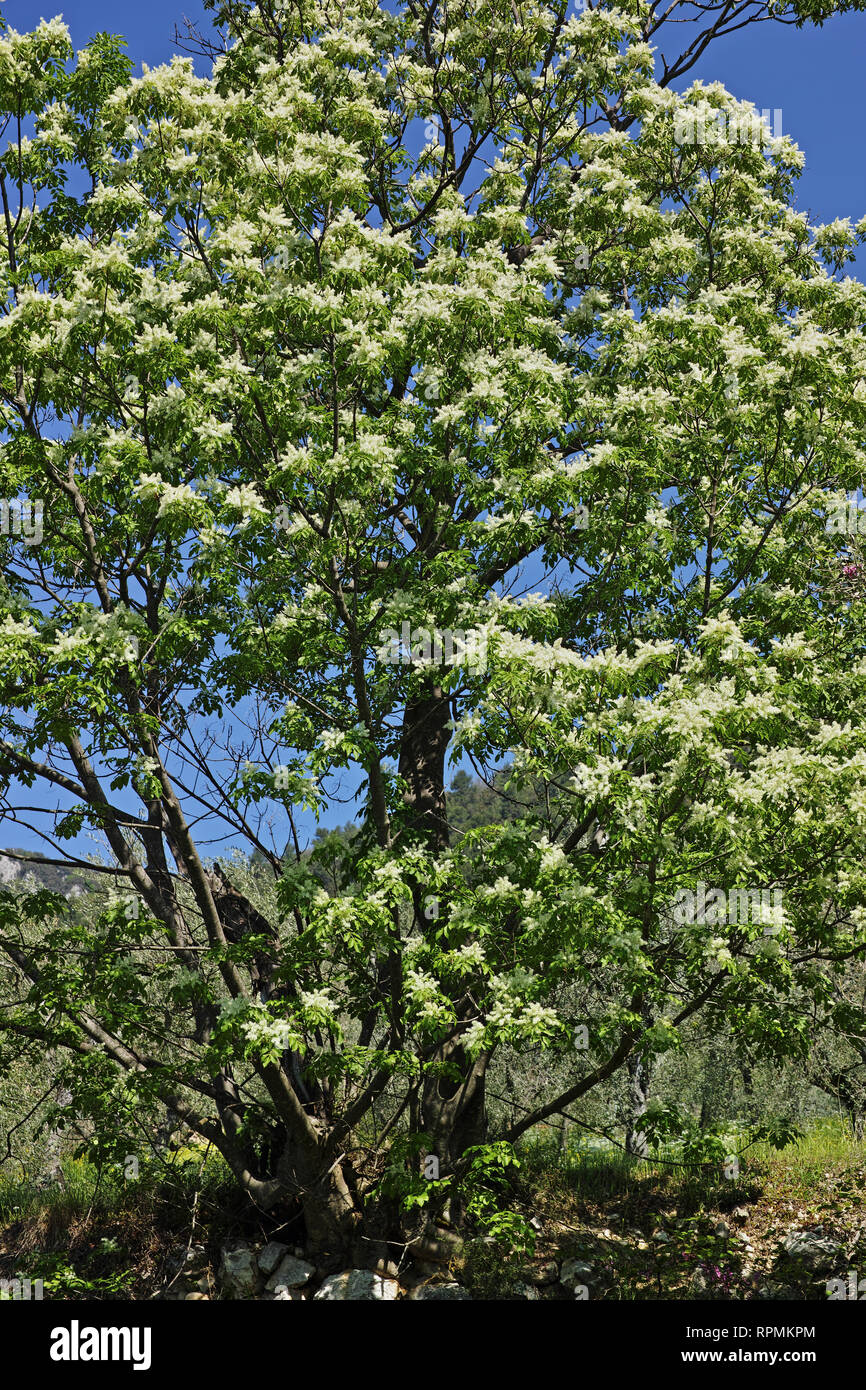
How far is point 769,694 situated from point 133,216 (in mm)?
7824

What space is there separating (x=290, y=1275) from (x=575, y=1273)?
9.51 feet

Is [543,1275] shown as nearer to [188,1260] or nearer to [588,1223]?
[588,1223]

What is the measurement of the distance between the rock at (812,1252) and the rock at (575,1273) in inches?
81.7

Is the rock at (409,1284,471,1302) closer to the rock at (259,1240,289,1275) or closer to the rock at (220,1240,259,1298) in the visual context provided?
the rock at (259,1240,289,1275)

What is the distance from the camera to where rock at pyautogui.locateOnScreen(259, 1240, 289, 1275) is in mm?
11305

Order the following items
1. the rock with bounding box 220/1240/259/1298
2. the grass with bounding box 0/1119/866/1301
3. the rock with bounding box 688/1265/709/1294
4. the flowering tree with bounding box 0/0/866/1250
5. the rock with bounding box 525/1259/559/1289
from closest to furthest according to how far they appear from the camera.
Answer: the flowering tree with bounding box 0/0/866/1250 → the rock with bounding box 688/1265/709/1294 → the grass with bounding box 0/1119/866/1301 → the rock with bounding box 525/1259/559/1289 → the rock with bounding box 220/1240/259/1298

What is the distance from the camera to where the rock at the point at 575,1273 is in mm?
10867

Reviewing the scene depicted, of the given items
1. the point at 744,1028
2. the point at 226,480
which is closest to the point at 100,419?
the point at 226,480

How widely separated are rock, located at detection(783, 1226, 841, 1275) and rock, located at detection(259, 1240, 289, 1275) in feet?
17.2

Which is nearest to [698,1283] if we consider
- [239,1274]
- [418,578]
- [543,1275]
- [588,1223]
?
[543,1275]

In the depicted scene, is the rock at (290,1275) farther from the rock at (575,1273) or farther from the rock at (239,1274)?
the rock at (575,1273)

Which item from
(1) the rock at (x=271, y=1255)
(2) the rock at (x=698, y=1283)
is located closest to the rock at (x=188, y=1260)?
(1) the rock at (x=271, y=1255)

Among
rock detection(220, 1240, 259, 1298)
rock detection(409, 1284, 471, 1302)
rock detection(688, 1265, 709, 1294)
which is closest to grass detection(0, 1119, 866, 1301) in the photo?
rock detection(688, 1265, 709, 1294)

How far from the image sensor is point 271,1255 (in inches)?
450
